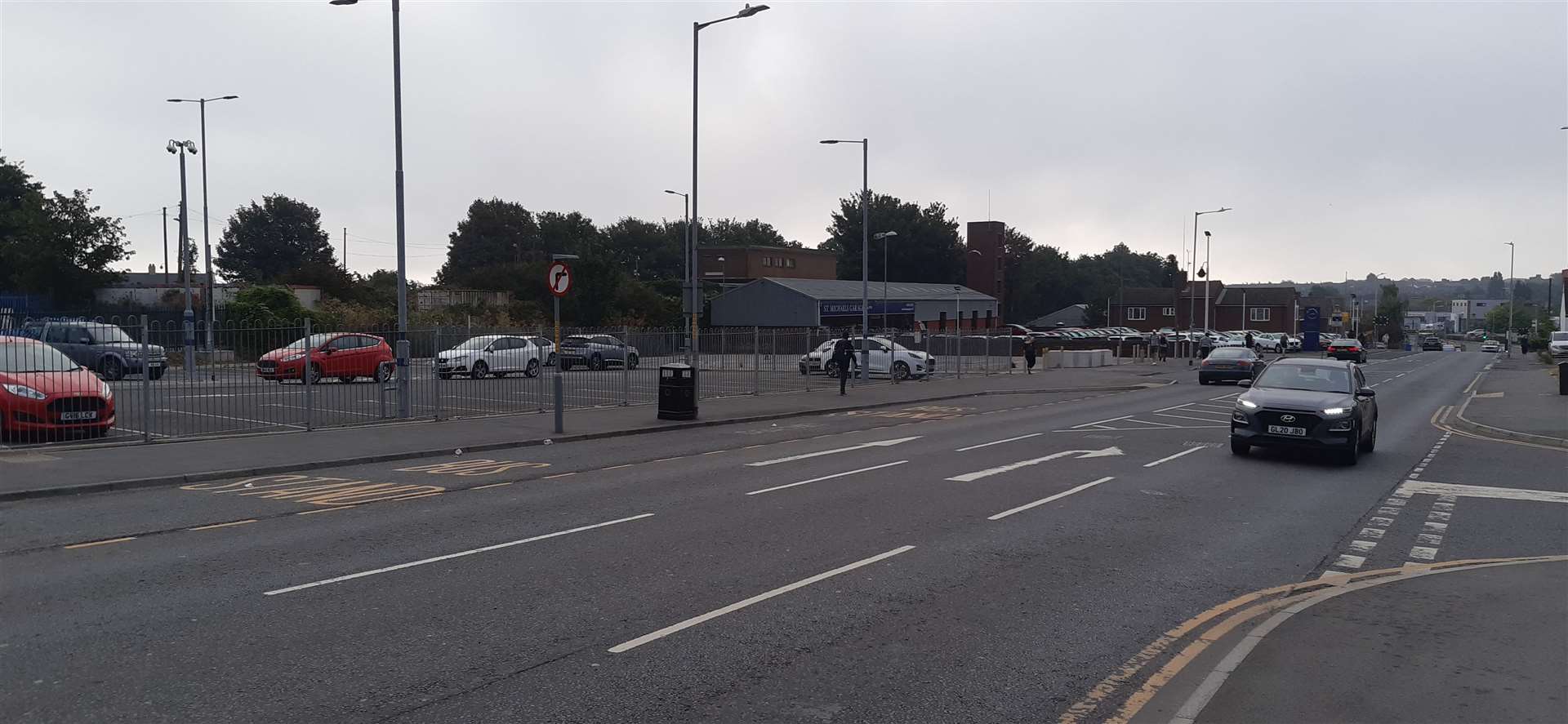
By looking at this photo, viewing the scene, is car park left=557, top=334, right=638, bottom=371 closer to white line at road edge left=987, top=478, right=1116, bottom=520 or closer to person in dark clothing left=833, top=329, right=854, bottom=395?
person in dark clothing left=833, top=329, right=854, bottom=395

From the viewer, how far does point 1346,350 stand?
55750mm

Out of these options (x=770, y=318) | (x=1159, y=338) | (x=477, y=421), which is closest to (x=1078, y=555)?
(x=477, y=421)

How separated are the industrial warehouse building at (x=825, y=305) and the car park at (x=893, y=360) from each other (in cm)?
2911

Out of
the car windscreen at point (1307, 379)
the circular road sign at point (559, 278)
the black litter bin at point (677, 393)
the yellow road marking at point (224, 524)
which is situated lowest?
the yellow road marking at point (224, 524)

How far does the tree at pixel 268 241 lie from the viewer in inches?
3570

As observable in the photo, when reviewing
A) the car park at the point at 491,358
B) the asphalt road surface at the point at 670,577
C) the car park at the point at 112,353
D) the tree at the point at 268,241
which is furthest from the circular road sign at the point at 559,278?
the tree at the point at 268,241

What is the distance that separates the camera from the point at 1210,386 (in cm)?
3616

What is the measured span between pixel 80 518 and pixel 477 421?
10108mm

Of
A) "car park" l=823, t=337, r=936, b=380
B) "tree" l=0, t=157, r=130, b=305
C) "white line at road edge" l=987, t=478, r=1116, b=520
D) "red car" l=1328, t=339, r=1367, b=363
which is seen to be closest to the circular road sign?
"white line at road edge" l=987, t=478, r=1116, b=520

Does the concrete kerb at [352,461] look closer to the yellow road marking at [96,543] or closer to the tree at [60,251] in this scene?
the yellow road marking at [96,543]

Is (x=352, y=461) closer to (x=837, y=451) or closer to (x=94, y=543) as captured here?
(x=94, y=543)

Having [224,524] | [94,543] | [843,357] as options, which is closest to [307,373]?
[224,524]

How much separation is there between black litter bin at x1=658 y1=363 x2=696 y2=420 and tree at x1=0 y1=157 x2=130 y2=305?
3829 cm

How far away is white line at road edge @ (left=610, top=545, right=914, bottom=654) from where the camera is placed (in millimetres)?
6254
